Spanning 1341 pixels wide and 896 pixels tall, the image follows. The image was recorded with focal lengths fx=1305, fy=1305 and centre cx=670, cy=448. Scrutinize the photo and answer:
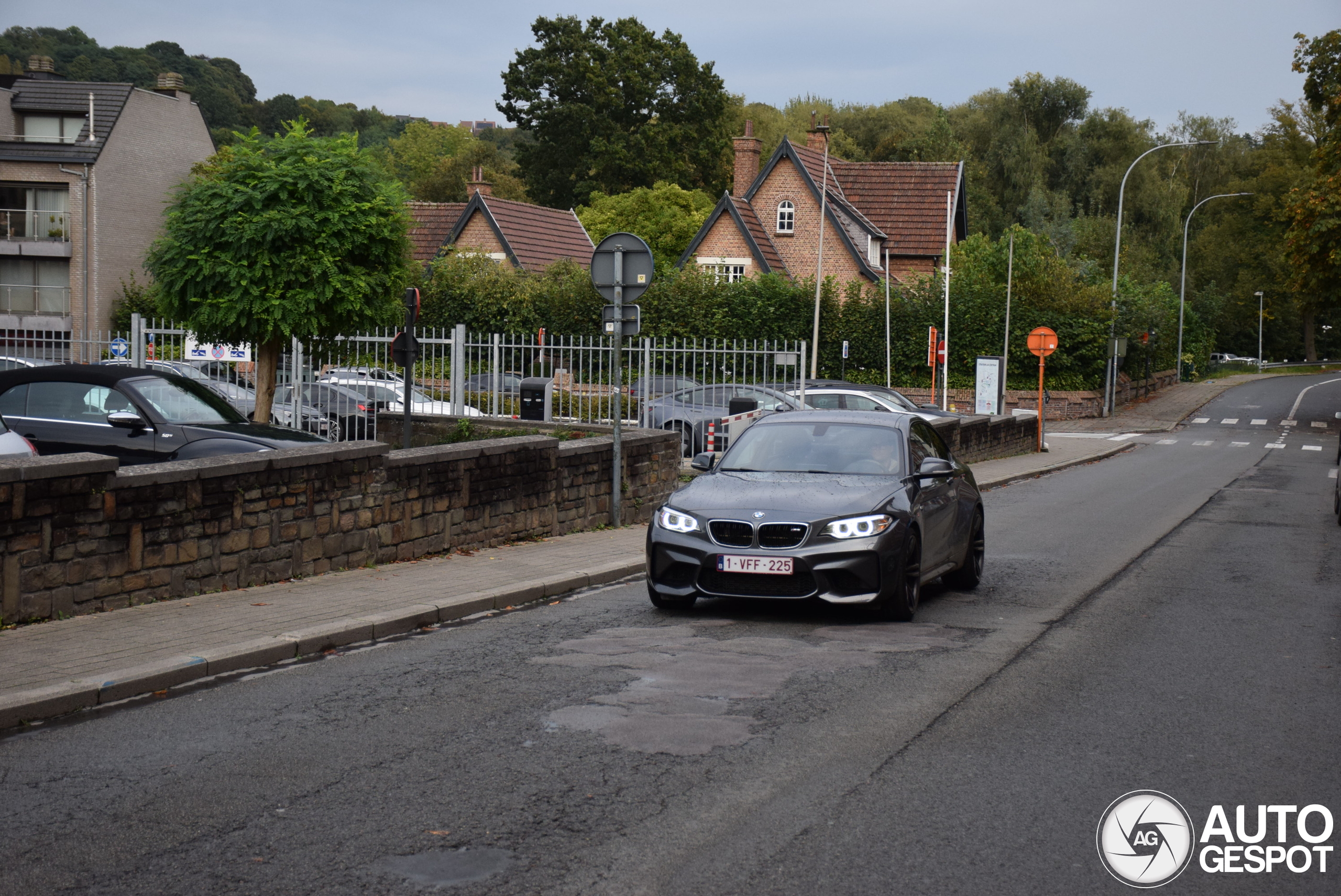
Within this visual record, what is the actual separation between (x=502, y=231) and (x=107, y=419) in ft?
130

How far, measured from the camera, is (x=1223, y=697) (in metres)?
7.02

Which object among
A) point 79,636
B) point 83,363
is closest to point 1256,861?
point 79,636

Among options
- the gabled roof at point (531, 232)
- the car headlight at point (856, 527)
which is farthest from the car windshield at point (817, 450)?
the gabled roof at point (531, 232)

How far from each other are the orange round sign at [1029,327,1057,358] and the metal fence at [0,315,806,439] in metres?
15.4

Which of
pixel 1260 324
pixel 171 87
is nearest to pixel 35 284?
pixel 171 87

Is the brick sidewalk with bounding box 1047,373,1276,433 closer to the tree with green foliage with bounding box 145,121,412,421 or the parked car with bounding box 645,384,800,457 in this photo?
the parked car with bounding box 645,384,800,457

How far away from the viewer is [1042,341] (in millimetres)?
32719

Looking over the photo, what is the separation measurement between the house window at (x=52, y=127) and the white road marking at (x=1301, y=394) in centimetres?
4787

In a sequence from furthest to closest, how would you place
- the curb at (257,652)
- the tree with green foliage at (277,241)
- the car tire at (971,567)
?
1. the tree with green foliage at (277,241)
2. the car tire at (971,567)
3. the curb at (257,652)

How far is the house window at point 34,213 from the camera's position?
167 ft

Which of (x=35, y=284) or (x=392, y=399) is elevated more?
(x=35, y=284)

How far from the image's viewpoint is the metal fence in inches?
728

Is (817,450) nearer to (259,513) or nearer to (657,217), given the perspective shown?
(259,513)

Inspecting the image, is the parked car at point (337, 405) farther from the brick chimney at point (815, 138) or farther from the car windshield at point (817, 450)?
the brick chimney at point (815, 138)
